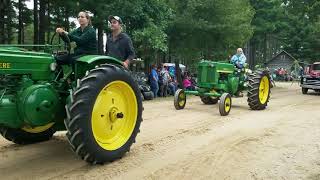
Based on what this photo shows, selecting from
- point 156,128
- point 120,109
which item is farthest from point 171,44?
point 120,109

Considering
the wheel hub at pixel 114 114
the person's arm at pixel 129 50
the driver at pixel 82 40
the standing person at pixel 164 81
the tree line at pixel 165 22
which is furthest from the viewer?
the standing person at pixel 164 81

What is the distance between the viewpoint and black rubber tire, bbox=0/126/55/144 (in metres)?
6.52

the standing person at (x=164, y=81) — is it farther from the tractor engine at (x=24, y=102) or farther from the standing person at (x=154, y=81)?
the tractor engine at (x=24, y=102)

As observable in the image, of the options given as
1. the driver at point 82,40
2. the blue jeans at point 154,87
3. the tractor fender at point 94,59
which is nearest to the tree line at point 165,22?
the blue jeans at point 154,87

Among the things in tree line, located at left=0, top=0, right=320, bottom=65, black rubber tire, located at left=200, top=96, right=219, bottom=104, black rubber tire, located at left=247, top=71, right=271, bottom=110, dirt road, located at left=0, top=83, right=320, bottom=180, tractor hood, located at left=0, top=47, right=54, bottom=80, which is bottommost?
dirt road, located at left=0, top=83, right=320, bottom=180

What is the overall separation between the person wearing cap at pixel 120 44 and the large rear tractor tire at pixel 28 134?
5.11 ft

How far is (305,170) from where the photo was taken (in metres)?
5.80

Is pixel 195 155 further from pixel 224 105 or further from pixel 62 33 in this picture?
pixel 224 105

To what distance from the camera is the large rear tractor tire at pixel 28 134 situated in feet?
21.5

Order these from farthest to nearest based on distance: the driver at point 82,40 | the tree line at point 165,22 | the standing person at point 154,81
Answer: the standing person at point 154,81 → the tree line at point 165,22 → the driver at point 82,40

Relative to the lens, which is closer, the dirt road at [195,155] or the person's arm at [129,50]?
the dirt road at [195,155]

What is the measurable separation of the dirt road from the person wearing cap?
143cm

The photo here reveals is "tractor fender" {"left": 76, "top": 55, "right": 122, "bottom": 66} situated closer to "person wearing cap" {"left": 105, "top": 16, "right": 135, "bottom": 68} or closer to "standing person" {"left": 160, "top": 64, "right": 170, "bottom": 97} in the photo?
"person wearing cap" {"left": 105, "top": 16, "right": 135, "bottom": 68}

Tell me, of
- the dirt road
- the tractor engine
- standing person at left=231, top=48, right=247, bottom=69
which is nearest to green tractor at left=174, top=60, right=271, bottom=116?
standing person at left=231, top=48, right=247, bottom=69
